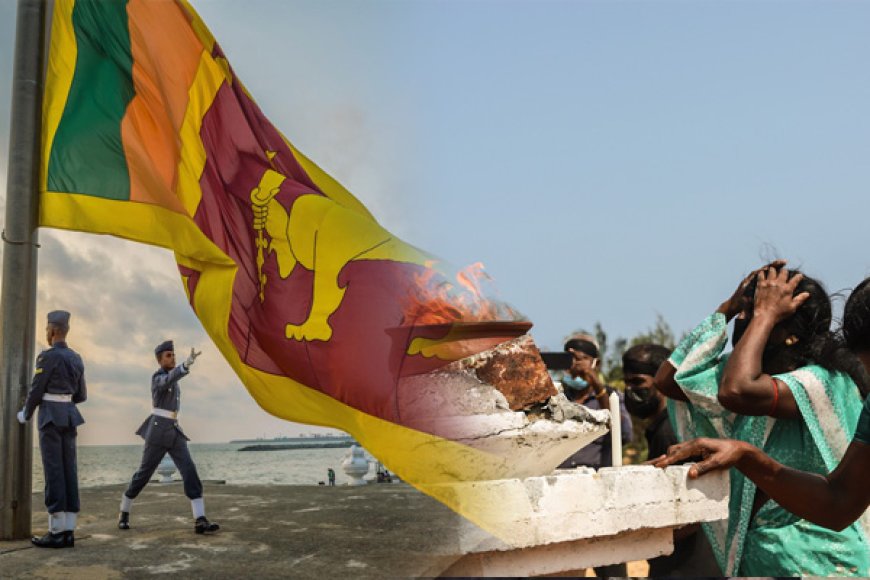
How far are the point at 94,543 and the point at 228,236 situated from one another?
2643 millimetres

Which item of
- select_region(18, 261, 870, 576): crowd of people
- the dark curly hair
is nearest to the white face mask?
select_region(18, 261, 870, 576): crowd of people

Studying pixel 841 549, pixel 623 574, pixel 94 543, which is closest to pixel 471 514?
pixel 841 549

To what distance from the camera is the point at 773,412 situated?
2586 mm

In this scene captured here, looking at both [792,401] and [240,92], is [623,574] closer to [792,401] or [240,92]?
[792,401]

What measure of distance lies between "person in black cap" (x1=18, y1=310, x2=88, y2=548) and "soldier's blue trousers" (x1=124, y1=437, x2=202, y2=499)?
0.57 m

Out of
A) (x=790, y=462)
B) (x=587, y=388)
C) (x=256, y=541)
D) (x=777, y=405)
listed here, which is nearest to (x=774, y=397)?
(x=777, y=405)

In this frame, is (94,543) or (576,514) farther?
(94,543)

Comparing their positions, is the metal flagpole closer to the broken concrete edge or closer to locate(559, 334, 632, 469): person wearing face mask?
locate(559, 334, 632, 469): person wearing face mask

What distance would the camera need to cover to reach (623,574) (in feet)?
16.6

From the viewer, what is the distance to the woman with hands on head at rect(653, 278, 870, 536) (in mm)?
2076

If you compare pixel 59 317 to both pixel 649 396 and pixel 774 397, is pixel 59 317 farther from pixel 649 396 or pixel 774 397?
pixel 774 397

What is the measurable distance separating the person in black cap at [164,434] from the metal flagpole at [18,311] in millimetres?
861

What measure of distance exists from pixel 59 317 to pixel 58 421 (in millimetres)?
851

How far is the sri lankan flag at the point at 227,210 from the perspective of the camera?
584 centimetres
